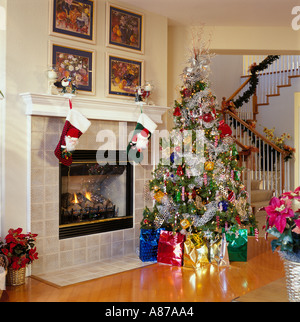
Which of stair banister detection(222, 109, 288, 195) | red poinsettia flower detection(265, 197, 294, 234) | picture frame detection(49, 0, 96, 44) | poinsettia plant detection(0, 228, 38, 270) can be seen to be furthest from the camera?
stair banister detection(222, 109, 288, 195)

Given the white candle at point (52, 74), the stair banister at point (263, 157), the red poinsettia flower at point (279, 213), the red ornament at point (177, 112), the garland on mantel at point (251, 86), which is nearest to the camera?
the red poinsettia flower at point (279, 213)

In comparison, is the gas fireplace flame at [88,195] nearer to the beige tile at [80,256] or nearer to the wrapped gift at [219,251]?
the beige tile at [80,256]

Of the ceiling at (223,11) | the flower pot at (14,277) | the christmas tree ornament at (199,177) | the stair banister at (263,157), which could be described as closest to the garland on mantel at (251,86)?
the stair banister at (263,157)

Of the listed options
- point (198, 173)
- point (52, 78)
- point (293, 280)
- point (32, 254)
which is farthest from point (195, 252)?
point (293, 280)

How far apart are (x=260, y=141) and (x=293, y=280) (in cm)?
667

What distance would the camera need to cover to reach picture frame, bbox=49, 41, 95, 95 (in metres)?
3.94

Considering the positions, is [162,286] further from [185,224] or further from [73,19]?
[73,19]

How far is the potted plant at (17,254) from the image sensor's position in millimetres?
3441

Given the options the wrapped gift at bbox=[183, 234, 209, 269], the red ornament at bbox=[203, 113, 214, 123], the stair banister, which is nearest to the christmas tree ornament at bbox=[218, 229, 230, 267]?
the wrapped gift at bbox=[183, 234, 209, 269]

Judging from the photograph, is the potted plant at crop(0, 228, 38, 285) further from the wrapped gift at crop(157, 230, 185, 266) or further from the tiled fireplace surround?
the wrapped gift at crop(157, 230, 185, 266)

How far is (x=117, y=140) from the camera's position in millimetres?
4488

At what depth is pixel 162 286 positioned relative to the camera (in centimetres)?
353

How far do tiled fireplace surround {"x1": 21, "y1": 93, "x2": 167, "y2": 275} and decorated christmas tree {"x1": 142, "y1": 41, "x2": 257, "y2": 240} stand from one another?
57cm
